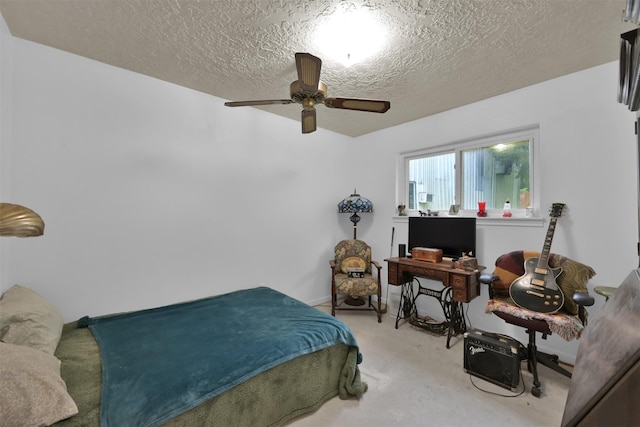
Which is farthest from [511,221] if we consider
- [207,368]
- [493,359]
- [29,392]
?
[29,392]

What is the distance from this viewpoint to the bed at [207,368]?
4.04 ft

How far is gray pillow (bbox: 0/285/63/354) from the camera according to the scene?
1363 mm

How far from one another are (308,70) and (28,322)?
2124 mm

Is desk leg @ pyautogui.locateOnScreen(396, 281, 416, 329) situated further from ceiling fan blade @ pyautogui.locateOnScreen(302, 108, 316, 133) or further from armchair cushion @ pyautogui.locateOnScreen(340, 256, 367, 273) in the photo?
ceiling fan blade @ pyautogui.locateOnScreen(302, 108, 316, 133)

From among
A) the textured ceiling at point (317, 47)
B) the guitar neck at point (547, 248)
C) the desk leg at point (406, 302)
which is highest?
the textured ceiling at point (317, 47)

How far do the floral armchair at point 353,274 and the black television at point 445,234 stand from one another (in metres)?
0.62

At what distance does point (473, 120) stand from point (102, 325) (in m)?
3.96

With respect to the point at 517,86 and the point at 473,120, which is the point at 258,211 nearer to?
the point at 473,120

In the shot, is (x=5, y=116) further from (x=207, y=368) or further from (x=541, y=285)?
(x=541, y=285)

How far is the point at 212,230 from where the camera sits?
112 inches

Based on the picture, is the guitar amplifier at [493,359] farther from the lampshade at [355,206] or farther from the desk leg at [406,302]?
the lampshade at [355,206]

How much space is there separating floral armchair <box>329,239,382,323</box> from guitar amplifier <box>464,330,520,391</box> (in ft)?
3.83

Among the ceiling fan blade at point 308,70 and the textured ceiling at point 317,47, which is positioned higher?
the textured ceiling at point 317,47

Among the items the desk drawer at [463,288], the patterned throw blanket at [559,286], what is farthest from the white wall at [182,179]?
the desk drawer at [463,288]
